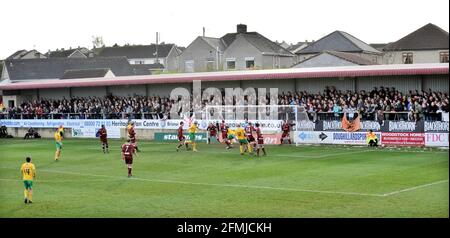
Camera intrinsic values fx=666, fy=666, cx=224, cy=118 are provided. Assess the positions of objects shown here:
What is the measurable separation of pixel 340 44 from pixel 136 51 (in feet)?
273

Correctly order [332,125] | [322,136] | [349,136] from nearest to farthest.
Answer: [349,136]
[332,125]
[322,136]

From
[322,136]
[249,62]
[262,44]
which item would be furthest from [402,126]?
[262,44]

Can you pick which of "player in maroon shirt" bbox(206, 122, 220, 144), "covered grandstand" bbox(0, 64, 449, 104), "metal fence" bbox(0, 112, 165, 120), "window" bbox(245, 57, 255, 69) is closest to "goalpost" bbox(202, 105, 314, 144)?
"player in maroon shirt" bbox(206, 122, 220, 144)

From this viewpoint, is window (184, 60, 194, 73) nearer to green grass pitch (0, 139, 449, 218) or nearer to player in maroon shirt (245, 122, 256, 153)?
green grass pitch (0, 139, 449, 218)

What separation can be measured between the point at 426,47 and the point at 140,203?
4610 cm

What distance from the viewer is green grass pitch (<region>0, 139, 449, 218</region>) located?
66.2 feet

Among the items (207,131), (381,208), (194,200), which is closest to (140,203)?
(194,200)

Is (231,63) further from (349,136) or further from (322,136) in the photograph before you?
(349,136)

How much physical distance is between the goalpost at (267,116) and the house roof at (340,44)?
96.9ft

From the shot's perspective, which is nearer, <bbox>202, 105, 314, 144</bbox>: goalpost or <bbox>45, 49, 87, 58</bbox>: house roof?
<bbox>202, 105, 314, 144</bbox>: goalpost

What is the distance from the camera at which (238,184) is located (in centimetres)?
2619

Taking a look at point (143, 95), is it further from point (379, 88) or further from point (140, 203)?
point (140, 203)

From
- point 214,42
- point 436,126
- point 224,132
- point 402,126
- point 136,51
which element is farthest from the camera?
point 136,51

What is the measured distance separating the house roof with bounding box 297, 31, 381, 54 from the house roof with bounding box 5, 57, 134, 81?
3958 cm
